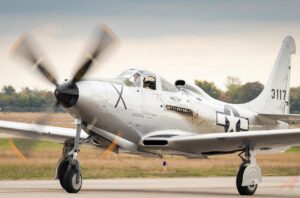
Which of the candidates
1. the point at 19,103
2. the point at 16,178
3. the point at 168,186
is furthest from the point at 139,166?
the point at 19,103

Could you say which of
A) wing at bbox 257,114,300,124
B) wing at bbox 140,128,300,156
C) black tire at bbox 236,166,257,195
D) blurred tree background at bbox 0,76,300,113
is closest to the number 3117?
wing at bbox 257,114,300,124

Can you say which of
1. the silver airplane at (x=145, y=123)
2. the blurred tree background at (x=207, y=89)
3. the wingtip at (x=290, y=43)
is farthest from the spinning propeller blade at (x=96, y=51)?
the blurred tree background at (x=207, y=89)

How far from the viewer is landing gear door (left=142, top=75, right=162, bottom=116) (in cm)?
2498

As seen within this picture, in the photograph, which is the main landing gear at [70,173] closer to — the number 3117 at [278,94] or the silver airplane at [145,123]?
the silver airplane at [145,123]

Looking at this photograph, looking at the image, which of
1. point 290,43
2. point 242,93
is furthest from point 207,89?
point 290,43

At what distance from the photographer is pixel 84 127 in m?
24.0

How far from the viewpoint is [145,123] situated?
2511 centimetres

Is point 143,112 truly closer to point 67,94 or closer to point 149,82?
point 149,82

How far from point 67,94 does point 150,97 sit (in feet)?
11.7

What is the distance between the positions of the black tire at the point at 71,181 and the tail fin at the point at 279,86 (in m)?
9.88

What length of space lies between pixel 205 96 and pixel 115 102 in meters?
4.70

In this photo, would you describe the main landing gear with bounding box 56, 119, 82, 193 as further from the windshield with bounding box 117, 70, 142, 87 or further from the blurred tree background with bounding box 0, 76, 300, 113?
the blurred tree background with bounding box 0, 76, 300, 113

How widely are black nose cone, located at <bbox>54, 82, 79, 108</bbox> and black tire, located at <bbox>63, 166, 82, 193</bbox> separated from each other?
1.81 meters

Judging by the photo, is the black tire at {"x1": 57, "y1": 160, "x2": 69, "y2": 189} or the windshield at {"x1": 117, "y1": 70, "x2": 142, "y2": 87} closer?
the black tire at {"x1": 57, "y1": 160, "x2": 69, "y2": 189}
